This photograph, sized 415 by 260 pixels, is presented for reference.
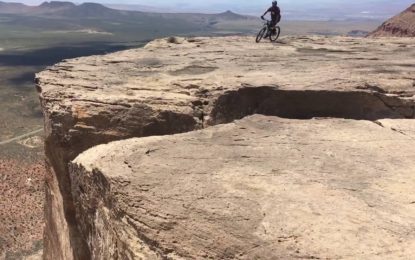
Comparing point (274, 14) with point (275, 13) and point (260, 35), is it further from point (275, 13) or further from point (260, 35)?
point (260, 35)

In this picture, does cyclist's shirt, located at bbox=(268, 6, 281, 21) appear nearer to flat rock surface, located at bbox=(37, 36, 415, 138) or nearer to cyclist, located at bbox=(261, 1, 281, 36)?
cyclist, located at bbox=(261, 1, 281, 36)

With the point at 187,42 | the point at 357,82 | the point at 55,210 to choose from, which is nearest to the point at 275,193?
the point at 357,82

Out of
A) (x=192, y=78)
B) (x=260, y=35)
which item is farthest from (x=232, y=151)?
(x=260, y=35)

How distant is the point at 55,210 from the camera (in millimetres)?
14742

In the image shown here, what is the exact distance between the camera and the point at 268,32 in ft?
73.8

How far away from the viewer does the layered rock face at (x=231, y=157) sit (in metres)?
7.01

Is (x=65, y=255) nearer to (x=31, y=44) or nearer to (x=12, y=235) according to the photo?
(x=12, y=235)

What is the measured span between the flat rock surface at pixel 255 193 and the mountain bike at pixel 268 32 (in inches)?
480

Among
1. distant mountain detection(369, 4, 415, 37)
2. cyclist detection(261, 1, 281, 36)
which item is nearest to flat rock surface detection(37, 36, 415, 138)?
cyclist detection(261, 1, 281, 36)

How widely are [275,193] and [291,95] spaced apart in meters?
5.74

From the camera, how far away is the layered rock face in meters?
7.01

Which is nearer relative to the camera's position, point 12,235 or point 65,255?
point 65,255

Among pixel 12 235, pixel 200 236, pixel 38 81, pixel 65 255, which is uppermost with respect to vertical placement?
pixel 38 81

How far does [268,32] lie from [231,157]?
14371mm
